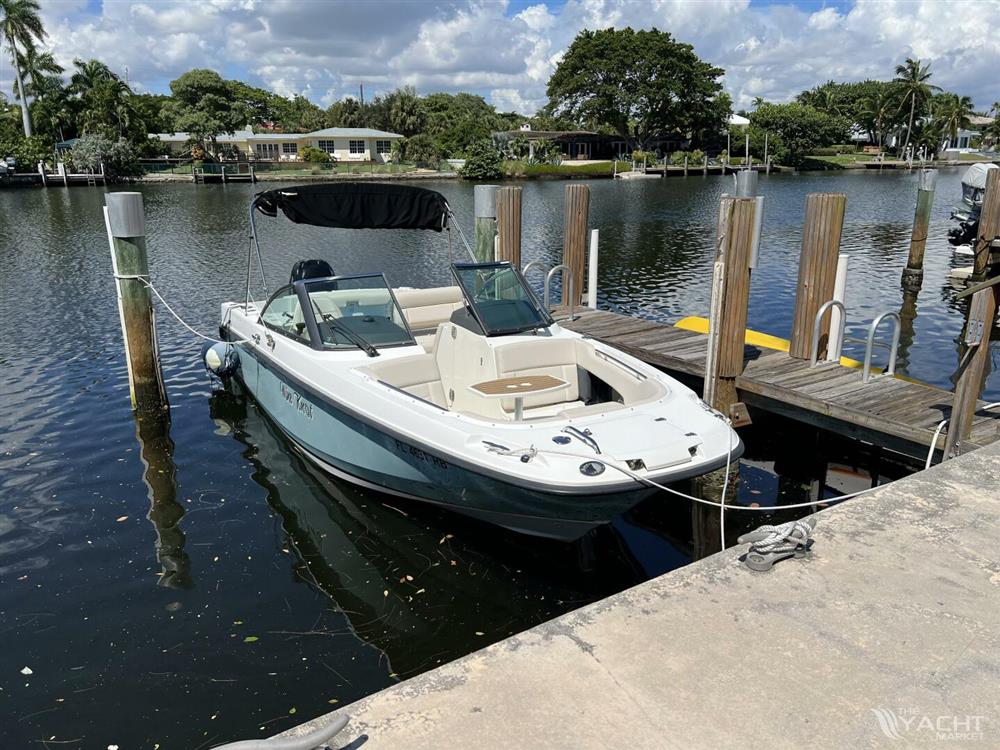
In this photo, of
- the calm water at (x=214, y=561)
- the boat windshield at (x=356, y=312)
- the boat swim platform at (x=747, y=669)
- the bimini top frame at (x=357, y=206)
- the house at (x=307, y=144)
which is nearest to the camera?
the boat swim platform at (x=747, y=669)

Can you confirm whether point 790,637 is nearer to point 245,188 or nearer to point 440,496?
point 440,496

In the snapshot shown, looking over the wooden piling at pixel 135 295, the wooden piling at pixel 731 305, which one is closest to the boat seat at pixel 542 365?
the wooden piling at pixel 731 305

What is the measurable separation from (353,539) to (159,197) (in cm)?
4628

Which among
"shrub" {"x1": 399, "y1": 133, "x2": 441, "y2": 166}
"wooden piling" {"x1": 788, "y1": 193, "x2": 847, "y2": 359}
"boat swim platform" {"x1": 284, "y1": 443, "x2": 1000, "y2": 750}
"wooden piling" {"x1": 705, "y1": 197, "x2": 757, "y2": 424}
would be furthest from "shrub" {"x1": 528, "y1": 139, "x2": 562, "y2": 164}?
"boat swim platform" {"x1": 284, "y1": 443, "x2": 1000, "y2": 750}

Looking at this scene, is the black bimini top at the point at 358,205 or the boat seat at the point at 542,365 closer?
the boat seat at the point at 542,365

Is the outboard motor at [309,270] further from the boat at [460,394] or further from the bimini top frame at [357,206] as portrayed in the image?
the bimini top frame at [357,206]

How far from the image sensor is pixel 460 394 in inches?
302

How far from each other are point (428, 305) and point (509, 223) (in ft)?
11.2

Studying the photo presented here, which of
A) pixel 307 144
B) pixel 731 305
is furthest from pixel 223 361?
pixel 307 144

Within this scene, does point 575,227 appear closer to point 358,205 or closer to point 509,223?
point 509,223

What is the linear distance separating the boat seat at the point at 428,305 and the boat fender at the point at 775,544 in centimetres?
555

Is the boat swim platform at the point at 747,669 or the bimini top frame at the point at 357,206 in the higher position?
the bimini top frame at the point at 357,206

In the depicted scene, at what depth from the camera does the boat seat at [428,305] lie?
943 centimetres

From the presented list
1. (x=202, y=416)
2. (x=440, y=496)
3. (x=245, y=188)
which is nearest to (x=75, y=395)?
(x=202, y=416)
